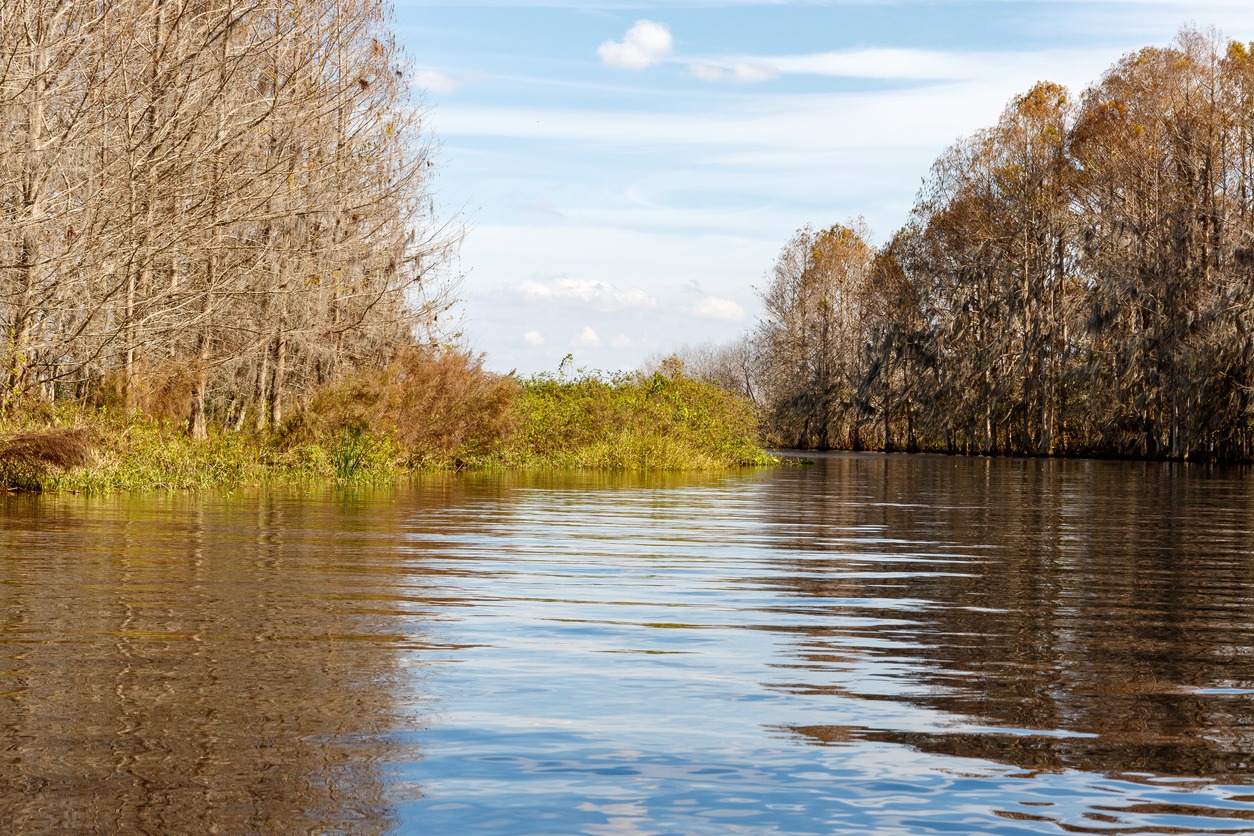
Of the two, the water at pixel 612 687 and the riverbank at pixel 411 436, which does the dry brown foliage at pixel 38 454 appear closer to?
the riverbank at pixel 411 436

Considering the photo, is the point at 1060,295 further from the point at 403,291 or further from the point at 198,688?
the point at 198,688

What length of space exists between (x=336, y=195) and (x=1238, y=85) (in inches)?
1573

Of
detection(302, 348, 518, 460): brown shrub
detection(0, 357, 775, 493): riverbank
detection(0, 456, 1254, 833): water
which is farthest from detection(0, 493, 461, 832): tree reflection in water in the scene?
detection(302, 348, 518, 460): brown shrub

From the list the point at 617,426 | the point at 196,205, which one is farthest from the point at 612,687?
the point at 617,426

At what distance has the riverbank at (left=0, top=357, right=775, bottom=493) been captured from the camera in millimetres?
20281

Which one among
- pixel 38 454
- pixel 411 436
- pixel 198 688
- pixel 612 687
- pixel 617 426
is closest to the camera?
pixel 198 688

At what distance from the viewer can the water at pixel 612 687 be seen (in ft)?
13.9

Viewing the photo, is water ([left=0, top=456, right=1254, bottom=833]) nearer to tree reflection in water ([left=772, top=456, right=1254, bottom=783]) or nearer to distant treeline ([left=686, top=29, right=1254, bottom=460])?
tree reflection in water ([left=772, top=456, right=1254, bottom=783])

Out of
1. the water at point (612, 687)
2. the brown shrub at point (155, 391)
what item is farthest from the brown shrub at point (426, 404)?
the water at point (612, 687)

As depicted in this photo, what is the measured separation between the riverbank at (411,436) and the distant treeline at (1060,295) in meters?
17.0

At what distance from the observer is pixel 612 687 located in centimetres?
621

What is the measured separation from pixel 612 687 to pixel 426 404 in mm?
26402

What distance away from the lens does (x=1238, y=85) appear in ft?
173

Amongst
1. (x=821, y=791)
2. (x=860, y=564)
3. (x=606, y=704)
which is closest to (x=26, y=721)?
(x=606, y=704)
